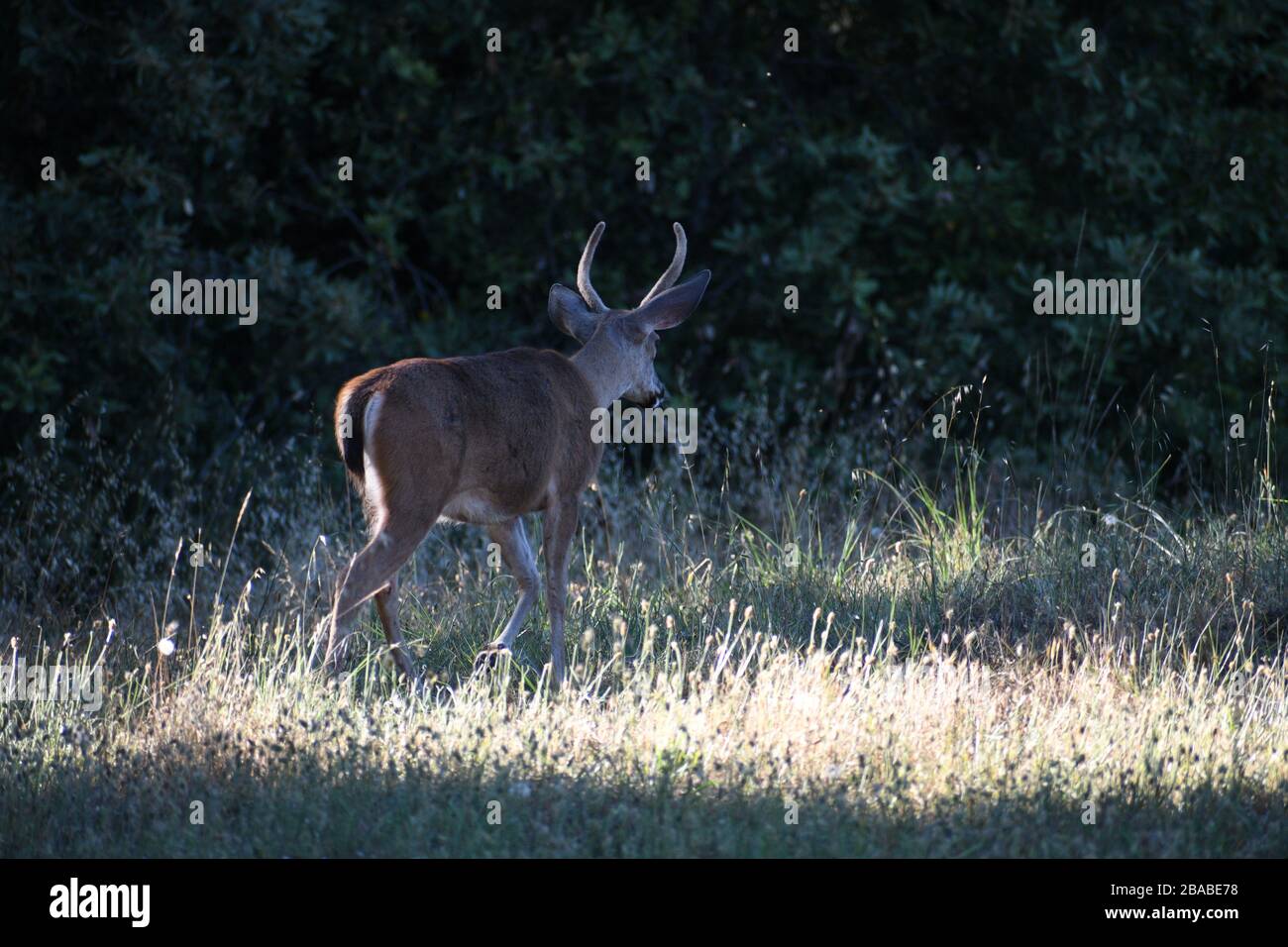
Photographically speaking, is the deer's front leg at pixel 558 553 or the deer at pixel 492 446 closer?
the deer at pixel 492 446

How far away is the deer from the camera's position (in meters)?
5.90

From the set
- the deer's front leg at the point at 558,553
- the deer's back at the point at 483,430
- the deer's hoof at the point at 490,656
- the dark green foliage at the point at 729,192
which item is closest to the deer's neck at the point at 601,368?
the deer's back at the point at 483,430

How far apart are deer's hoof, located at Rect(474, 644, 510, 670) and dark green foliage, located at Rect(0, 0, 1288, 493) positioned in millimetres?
3821

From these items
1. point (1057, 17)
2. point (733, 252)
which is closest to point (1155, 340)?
point (1057, 17)

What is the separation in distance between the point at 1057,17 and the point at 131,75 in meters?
6.31

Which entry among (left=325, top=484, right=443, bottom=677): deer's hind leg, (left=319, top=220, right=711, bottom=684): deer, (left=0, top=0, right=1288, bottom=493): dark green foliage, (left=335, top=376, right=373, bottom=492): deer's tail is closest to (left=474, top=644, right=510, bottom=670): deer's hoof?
(left=319, top=220, right=711, bottom=684): deer

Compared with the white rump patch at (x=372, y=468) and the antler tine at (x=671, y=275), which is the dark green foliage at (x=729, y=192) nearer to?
the antler tine at (x=671, y=275)

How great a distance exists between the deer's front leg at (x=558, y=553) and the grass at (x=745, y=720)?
0.18m

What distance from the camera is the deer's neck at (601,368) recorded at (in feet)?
23.6

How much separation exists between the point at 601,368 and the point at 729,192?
4.43m

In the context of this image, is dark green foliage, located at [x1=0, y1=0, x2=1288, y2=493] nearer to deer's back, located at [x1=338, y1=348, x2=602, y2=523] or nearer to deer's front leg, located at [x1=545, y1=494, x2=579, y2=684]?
deer's back, located at [x1=338, y1=348, x2=602, y2=523]
